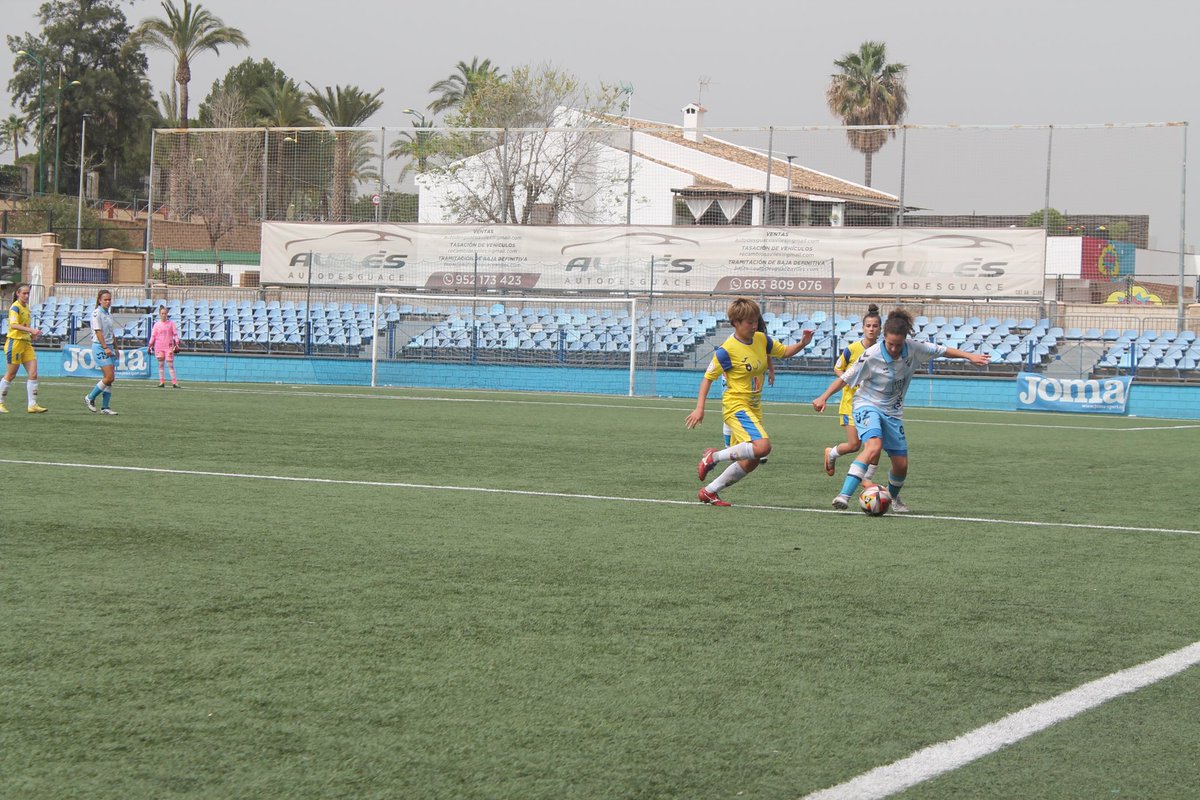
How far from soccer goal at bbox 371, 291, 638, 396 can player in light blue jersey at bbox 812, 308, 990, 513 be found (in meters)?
20.5

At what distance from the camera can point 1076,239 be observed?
3269cm

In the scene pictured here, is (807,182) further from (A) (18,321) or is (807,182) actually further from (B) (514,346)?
(A) (18,321)

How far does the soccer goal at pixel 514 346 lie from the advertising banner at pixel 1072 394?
8578 mm

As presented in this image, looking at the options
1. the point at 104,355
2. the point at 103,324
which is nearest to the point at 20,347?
the point at 104,355

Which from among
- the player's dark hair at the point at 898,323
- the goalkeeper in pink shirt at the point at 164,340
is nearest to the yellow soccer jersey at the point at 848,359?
the player's dark hair at the point at 898,323

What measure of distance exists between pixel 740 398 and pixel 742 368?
0.25 m

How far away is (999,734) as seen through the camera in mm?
4371

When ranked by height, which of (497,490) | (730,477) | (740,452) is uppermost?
(740,452)

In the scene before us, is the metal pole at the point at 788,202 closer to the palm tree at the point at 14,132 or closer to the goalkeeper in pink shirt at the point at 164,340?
the goalkeeper in pink shirt at the point at 164,340

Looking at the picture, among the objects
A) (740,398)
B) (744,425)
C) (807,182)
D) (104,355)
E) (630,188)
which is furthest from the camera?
(630,188)

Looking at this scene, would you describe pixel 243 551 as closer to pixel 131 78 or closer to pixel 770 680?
pixel 770 680

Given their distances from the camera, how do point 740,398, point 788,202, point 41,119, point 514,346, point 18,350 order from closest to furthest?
1. point 740,398
2. point 18,350
3. point 514,346
4. point 788,202
5. point 41,119

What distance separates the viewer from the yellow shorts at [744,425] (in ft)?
34.3

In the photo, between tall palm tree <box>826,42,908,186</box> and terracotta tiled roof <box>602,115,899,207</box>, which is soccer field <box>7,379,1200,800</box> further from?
tall palm tree <box>826,42,908,186</box>
